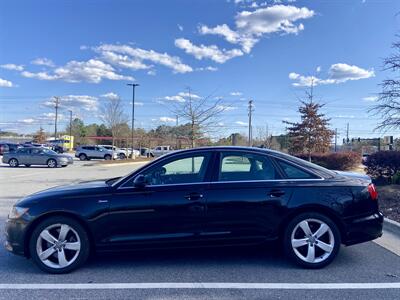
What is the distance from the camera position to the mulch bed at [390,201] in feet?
22.9

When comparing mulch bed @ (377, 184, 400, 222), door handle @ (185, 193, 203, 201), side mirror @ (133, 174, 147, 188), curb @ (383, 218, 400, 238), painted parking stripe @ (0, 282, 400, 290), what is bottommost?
painted parking stripe @ (0, 282, 400, 290)

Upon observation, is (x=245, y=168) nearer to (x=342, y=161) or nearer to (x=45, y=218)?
(x=45, y=218)

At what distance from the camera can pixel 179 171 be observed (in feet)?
15.3

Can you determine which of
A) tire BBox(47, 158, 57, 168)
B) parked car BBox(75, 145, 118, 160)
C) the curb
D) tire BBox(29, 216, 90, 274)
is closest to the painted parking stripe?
tire BBox(29, 216, 90, 274)

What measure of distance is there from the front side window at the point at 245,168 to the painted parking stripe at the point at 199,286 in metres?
1.30

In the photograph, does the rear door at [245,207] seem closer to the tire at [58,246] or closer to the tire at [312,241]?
the tire at [312,241]

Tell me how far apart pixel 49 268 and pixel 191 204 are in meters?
1.90

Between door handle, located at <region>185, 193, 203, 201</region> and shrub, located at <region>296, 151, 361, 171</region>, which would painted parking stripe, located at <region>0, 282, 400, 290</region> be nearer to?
door handle, located at <region>185, 193, 203, 201</region>

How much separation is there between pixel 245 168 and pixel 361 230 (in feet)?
5.54

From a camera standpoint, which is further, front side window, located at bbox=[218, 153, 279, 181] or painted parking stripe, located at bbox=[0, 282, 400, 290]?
front side window, located at bbox=[218, 153, 279, 181]

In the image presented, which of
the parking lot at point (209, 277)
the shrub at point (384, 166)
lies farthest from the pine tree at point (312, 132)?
the parking lot at point (209, 277)

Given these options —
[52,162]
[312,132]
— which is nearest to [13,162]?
[52,162]

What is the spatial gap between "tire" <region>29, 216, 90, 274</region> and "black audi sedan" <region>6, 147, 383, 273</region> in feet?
0.04

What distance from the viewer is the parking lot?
3.61 meters
